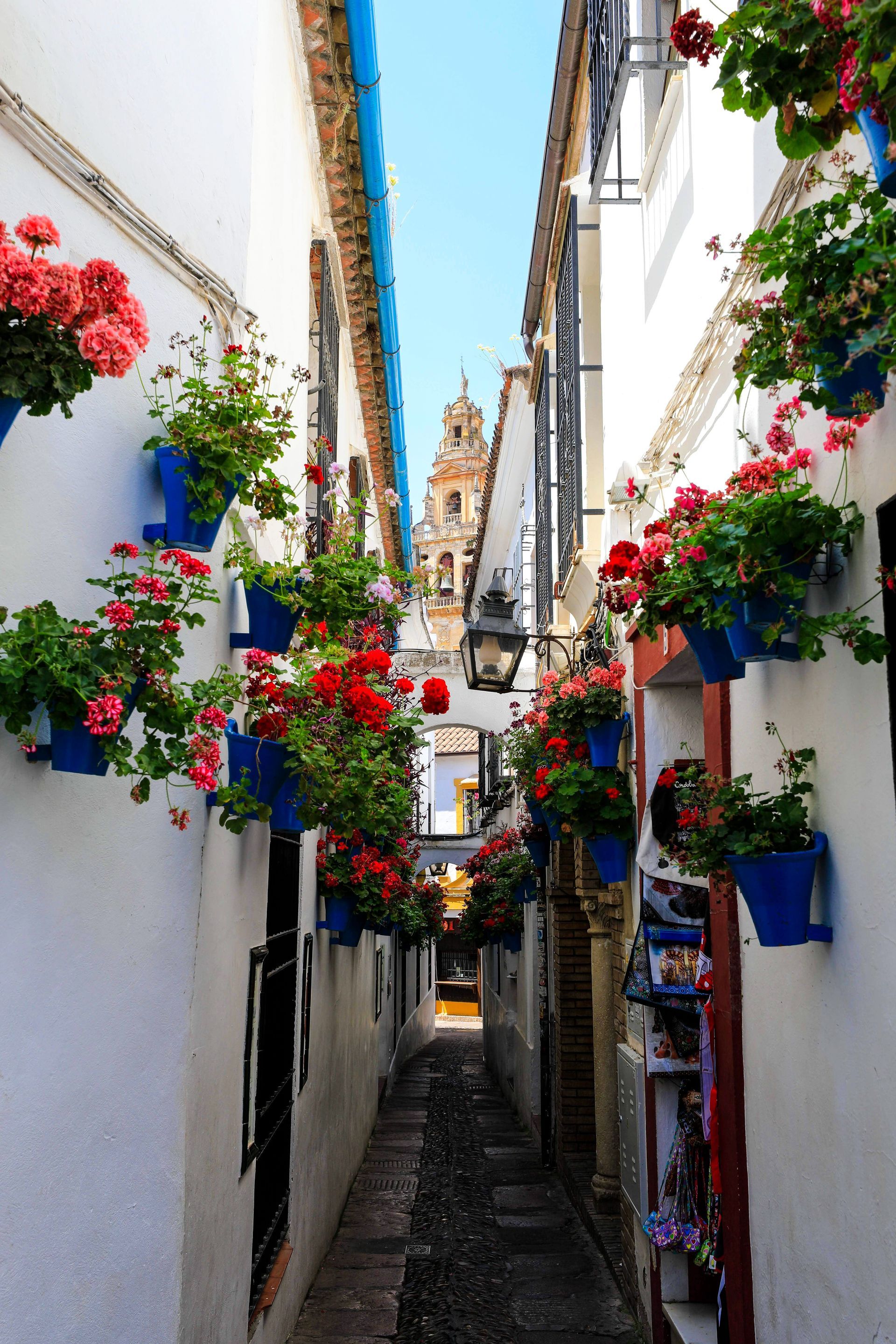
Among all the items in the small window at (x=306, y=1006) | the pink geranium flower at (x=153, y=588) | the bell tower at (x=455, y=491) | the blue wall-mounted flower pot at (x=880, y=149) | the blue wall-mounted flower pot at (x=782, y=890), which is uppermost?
the bell tower at (x=455, y=491)

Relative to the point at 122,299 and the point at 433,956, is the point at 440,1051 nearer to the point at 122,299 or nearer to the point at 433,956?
the point at 433,956

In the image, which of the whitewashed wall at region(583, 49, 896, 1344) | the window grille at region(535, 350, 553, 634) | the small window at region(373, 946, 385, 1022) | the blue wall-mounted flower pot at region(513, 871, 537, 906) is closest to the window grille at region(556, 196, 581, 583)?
the window grille at region(535, 350, 553, 634)

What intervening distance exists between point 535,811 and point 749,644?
559 cm

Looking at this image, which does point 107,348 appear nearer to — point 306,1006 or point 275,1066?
point 275,1066

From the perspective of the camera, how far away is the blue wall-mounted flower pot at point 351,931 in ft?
26.6

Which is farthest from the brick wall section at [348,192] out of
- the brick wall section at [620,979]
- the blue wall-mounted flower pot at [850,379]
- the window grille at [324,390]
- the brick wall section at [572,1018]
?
the brick wall section at [572,1018]

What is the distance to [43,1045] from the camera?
279 cm

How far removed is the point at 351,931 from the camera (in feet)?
27.0

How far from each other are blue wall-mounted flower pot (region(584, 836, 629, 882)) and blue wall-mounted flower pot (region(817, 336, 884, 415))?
14.2 feet

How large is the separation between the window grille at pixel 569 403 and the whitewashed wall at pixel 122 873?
10.7 ft

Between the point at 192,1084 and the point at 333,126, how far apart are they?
19.2 ft

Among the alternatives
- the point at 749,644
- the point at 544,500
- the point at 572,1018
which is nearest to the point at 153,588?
the point at 749,644

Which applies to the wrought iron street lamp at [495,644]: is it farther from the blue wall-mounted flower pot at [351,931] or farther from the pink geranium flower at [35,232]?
the pink geranium flower at [35,232]

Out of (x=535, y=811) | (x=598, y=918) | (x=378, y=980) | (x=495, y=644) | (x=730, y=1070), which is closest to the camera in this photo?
(x=730, y=1070)
